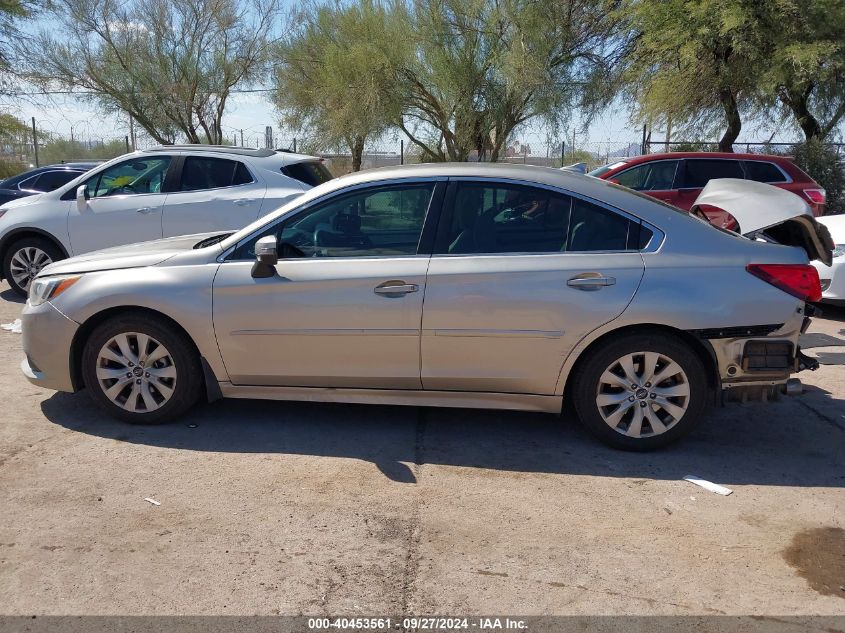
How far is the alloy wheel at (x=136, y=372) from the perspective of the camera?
16.2ft

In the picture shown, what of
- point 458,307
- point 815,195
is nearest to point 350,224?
point 458,307

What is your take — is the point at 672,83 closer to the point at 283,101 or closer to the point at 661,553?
the point at 283,101

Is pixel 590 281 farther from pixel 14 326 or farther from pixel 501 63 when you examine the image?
pixel 501 63

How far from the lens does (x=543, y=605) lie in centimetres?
320

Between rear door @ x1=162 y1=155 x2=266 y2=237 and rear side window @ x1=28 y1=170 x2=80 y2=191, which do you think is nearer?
rear door @ x1=162 y1=155 x2=266 y2=237

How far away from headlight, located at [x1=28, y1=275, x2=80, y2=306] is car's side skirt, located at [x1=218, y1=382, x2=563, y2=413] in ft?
3.98

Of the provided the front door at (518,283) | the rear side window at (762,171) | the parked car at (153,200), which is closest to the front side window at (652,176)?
the rear side window at (762,171)

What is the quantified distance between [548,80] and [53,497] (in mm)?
Result: 15179

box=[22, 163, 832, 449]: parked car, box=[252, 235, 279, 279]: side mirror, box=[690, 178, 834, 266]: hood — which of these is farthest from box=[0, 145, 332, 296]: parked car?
box=[690, 178, 834, 266]: hood

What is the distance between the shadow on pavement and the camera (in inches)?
179

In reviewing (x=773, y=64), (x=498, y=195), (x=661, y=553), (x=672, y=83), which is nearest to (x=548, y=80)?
(x=672, y=83)

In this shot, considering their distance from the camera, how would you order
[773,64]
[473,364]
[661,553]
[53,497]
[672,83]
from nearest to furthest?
[661,553]
[53,497]
[473,364]
[773,64]
[672,83]

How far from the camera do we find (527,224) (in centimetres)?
473

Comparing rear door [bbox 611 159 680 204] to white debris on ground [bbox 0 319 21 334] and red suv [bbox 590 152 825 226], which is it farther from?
white debris on ground [bbox 0 319 21 334]
